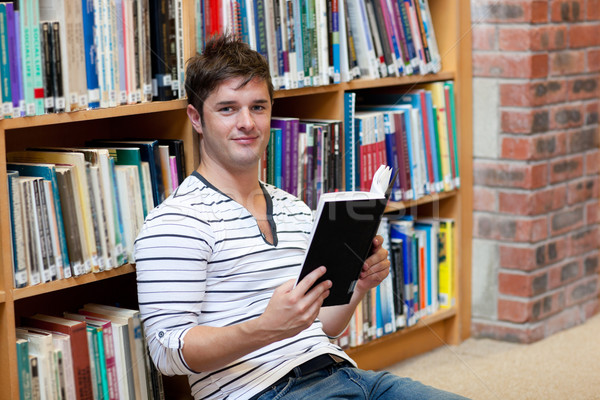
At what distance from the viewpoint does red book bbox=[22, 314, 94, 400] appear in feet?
5.13

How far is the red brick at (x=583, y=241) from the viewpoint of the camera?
2719mm

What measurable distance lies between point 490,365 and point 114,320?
1.26 meters

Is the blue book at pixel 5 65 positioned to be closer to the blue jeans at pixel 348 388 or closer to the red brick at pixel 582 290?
the blue jeans at pixel 348 388

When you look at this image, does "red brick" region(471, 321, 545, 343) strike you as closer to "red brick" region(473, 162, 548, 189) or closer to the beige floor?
the beige floor

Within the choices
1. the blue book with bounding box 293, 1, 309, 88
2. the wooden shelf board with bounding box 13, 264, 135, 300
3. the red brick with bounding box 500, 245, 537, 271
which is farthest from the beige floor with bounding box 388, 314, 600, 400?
the wooden shelf board with bounding box 13, 264, 135, 300

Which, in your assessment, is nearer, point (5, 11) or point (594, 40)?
point (5, 11)

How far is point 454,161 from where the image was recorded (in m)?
2.52

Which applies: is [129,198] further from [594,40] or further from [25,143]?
[594,40]

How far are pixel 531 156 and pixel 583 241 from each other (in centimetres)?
48

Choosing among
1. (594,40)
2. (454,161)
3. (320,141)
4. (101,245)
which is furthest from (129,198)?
(594,40)

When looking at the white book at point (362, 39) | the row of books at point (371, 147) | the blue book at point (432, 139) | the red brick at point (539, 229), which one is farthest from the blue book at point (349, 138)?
the red brick at point (539, 229)

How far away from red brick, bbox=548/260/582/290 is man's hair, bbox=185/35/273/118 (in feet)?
4.65

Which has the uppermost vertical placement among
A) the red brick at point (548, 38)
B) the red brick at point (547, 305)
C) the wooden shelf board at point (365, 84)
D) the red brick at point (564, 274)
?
the red brick at point (548, 38)

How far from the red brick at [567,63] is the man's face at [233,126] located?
4.24 feet
